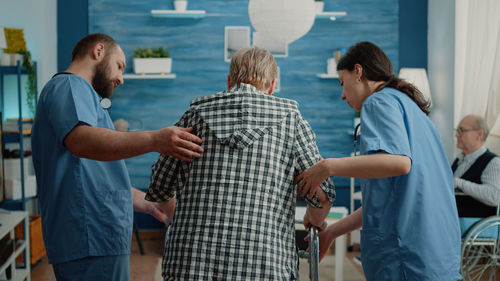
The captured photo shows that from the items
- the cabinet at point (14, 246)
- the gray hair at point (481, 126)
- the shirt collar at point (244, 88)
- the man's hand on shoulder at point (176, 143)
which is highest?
the shirt collar at point (244, 88)

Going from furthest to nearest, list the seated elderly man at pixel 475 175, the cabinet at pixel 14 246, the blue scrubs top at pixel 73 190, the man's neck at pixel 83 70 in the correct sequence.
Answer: the seated elderly man at pixel 475 175 < the cabinet at pixel 14 246 < the man's neck at pixel 83 70 < the blue scrubs top at pixel 73 190

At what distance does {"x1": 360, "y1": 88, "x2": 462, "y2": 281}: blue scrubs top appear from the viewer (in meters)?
1.40

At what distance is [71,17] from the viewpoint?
4906 mm

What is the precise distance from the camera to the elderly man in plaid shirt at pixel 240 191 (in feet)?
3.99

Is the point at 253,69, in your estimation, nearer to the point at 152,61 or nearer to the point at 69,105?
the point at 69,105

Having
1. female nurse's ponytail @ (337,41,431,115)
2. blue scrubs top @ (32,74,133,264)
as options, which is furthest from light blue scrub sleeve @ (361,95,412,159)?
blue scrubs top @ (32,74,133,264)

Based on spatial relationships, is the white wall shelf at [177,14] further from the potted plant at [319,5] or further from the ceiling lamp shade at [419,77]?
the ceiling lamp shade at [419,77]

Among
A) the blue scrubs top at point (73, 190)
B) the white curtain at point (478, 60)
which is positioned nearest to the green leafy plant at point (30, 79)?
the blue scrubs top at point (73, 190)

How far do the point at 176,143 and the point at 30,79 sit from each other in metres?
3.19

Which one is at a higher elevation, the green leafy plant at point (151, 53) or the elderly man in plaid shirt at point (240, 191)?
the green leafy plant at point (151, 53)

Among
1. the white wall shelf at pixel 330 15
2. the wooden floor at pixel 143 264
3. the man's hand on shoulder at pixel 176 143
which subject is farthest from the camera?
the white wall shelf at pixel 330 15

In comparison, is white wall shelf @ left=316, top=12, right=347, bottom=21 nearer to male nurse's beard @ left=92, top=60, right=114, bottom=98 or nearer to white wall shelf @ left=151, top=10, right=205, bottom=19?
white wall shelf @ left=151, top=10, right=205, bottom=19

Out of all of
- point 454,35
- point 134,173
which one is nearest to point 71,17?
point 134,173

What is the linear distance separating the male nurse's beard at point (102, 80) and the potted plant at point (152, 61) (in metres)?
3.09
